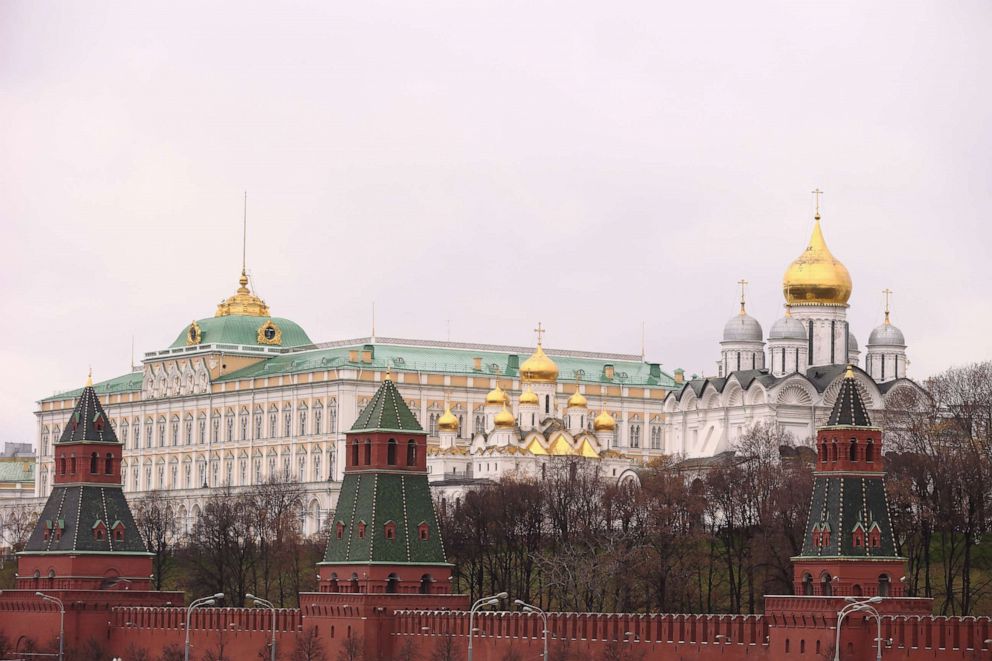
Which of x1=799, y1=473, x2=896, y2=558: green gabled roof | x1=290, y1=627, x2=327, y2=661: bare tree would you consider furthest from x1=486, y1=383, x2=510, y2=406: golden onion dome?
x1=799, y1=473, x2=896, y2=558: green gabled roof

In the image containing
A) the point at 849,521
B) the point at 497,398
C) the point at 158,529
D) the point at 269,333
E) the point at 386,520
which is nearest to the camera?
the point at 849,521

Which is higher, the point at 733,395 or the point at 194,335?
the point at 194,335

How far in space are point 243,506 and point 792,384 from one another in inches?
1129

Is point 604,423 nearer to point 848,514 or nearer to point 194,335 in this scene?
point 194,335

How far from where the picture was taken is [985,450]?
11725 cm

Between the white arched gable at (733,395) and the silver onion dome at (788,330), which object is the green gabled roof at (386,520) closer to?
the white arched gable at (733,395)

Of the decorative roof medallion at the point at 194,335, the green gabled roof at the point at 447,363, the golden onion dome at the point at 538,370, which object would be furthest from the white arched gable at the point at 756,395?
the decorative roof medallion at the point at 194,335

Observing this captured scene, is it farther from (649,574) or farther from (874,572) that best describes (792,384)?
(874,572)

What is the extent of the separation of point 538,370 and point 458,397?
12228 millimetres

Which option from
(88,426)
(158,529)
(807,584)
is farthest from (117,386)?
(807,584)

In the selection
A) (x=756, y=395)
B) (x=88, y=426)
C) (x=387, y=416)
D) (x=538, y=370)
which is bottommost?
(x=387, y=416)

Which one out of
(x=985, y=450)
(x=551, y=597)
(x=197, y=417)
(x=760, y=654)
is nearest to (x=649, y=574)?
(x=551, y=597)

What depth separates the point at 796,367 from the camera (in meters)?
148

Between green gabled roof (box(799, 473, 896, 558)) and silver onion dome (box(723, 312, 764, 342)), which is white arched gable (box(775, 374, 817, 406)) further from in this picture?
green gabled roof (box(799, 473, 896, 558))
